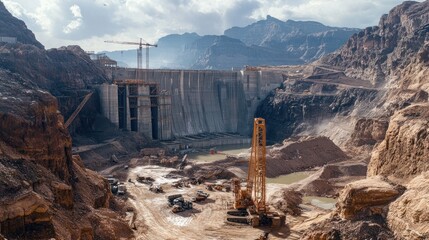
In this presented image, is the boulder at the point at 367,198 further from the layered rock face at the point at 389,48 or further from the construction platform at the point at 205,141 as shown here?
the layered rock face at the point at 389,48

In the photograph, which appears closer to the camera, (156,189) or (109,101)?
(156,189)

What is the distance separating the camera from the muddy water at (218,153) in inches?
2613

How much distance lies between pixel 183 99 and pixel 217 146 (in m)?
10.7

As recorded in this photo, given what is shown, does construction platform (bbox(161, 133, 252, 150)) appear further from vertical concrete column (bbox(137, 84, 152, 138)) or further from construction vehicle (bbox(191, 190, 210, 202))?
construction vehicle (bbox(191, 190, 210, 202))

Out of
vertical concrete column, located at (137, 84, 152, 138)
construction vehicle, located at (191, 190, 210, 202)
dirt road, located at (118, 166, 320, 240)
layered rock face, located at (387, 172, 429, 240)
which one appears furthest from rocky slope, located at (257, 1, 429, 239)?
vertical concrete column, located at (137, 84, 152, 138)

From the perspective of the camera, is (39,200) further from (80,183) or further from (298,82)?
(298,82)

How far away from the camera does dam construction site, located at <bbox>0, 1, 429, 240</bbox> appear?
24875 millimetres

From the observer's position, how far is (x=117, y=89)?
70.8m

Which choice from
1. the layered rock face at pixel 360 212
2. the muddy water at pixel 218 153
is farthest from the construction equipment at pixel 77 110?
the layered rock face at pixel 360 212

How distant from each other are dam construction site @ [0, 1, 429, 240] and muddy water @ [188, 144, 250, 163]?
446 millimetres

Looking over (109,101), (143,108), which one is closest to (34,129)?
(109,101)

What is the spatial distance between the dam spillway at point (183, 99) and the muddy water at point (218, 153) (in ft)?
23.7

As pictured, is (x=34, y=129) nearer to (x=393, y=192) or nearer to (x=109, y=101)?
(x=393, y=192)

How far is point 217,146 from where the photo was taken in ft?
263
